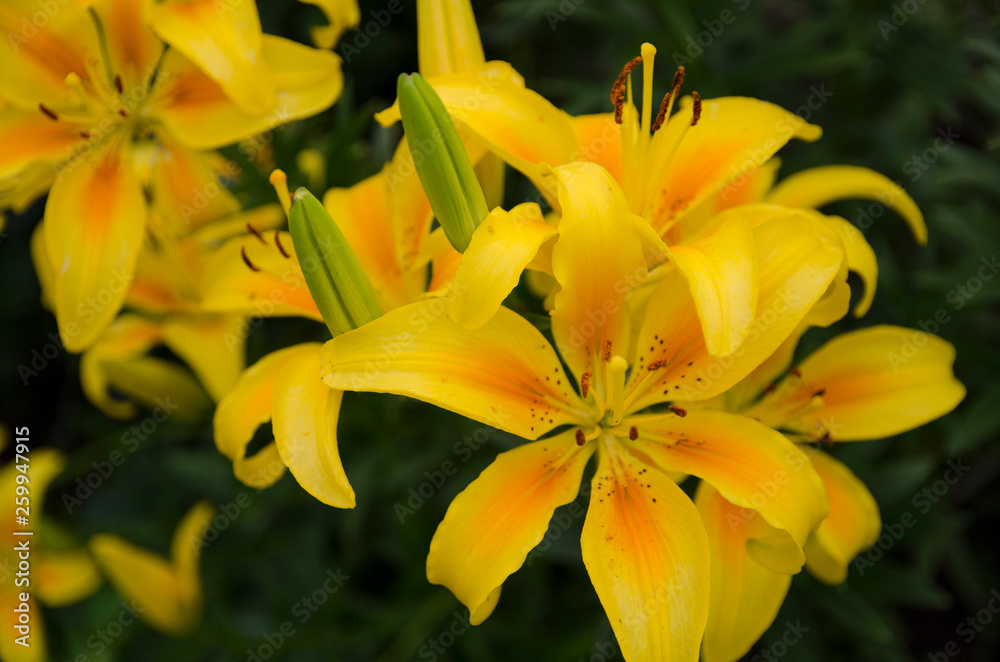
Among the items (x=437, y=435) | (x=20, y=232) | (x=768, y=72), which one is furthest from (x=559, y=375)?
(x=20, y=232)

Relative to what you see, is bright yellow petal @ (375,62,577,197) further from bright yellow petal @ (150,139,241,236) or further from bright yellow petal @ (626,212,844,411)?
bright yellow petal @ (150,139,241,236)

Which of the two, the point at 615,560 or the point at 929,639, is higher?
the point at 615,560

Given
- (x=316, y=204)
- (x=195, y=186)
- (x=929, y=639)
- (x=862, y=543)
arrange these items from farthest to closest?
1. (x=929, y=639)
2. (x=195, y=186)
3. (x=862, y=543)
4. (x=316, y=204)

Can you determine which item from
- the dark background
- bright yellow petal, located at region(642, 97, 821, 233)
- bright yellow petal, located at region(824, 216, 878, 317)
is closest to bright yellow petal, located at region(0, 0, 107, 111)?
the dark background

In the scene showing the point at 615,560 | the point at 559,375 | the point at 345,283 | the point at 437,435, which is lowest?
the point at 437,435

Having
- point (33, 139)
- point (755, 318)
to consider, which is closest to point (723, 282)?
point (755, 318)

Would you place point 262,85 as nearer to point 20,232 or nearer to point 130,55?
point 130,55

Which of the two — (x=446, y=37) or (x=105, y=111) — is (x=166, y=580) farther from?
(x=446, y=37)
